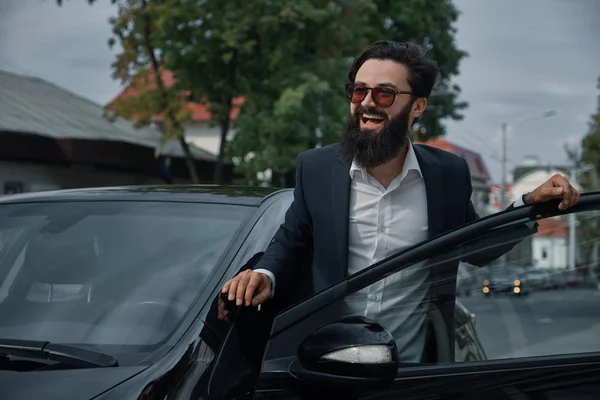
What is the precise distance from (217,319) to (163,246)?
0.52m

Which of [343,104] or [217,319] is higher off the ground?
[343,104]

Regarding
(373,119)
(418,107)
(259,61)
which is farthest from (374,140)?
(259,61)

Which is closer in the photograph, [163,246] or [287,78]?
[163,246]

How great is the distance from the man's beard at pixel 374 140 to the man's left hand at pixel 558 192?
58cm

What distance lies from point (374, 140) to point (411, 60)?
0.33 m

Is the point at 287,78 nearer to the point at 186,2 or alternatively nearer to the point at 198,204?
the point at 186,2

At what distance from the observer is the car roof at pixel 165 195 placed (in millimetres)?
3457

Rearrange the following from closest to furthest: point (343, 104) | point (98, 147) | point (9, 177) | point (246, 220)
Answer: point (246, 220) → point (343, 104) → point (9, 177) → point (98, 147)

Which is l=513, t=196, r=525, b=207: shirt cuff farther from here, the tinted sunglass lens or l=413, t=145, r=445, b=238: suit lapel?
the tinted sunglass lens

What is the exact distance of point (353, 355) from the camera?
2248 mm

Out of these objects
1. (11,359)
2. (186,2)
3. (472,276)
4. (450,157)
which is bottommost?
(11,359)

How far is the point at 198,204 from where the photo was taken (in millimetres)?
3412

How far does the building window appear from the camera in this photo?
24.2 m

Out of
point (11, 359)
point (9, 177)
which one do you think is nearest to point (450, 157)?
point (11, 359)
